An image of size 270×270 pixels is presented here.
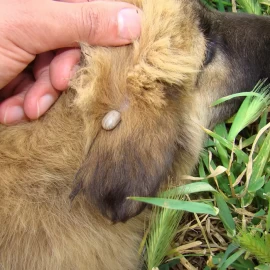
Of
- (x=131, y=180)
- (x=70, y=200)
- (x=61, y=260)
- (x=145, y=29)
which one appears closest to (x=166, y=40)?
(x=145, y=29)

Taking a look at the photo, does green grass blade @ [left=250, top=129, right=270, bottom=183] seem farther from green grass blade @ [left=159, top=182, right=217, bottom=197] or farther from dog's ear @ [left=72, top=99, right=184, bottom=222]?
dog's ear @ [left=72, top=99, right=184, bottom=222]

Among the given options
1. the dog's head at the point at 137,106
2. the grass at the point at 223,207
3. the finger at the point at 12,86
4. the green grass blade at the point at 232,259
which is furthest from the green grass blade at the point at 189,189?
the finger at the point at 12,86

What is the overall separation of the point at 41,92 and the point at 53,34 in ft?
0.70

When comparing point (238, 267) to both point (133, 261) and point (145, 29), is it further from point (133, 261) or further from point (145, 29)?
point (145, 29)

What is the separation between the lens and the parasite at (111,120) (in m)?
1.53

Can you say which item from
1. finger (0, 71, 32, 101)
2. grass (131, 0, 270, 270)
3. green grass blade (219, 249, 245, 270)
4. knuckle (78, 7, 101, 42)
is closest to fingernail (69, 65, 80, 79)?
knuckle (78, 7, 101, 42)

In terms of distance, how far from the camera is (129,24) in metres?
1.62

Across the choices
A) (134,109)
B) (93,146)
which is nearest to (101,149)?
(93,146)

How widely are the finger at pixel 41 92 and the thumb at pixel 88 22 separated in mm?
178

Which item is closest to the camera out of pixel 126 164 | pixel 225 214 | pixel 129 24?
pixel 126 164

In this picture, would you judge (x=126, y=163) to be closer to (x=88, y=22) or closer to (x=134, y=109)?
(x=134, y=109)

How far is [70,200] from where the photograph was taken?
64.8 inches

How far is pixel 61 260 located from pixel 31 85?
695mm

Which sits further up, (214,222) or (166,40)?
(166,40)
